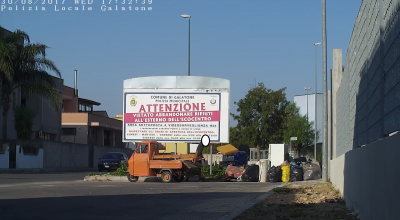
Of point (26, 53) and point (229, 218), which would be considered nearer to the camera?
point (229, 218)

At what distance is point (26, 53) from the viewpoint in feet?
113

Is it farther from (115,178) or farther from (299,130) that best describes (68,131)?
(115,178)

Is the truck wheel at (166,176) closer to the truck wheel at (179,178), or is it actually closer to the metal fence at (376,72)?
the truck wheel at (179,178)

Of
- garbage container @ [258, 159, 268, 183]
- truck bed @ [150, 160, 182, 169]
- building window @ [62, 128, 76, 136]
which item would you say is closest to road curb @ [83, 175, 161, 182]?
truck bed @ [150, 160, 182, 169]

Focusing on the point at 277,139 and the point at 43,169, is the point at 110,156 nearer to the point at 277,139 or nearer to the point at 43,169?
the point at 43,169

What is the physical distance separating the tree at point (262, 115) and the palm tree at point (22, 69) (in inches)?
730

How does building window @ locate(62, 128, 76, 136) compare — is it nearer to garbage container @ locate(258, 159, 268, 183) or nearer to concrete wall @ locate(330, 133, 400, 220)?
garbage container @ locate(258, 159, 268, 183)

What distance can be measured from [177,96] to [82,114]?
99.1ft

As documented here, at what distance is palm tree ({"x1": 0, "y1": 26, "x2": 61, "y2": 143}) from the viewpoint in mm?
34031

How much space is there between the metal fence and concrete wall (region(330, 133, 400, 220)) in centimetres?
17

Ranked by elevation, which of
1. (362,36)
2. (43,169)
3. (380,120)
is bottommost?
(43,169)

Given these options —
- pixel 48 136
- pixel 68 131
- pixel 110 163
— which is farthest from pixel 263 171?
pixel 68 131

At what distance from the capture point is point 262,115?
47500 millimetres

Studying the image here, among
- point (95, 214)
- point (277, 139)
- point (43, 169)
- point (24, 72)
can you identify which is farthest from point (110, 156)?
point (95, 214)
